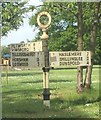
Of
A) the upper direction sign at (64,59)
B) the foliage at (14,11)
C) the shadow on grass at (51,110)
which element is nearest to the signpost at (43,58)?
the upper direction sign at (64,59)

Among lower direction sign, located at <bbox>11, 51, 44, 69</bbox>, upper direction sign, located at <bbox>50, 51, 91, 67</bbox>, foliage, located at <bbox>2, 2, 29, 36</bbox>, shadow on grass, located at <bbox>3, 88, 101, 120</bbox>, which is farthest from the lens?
foliage, located at <bbox>2, 2, 29, 36</bbox>

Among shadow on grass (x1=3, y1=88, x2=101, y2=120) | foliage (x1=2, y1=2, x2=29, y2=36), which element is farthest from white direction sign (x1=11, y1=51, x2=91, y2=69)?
foliage (x1=2, y1=2, x2=29, y2=36)

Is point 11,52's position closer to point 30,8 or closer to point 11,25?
point 30,8

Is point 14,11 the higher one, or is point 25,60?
point 14,11

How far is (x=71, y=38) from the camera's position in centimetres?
7550

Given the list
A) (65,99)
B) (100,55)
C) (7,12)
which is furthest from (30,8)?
(100,55)

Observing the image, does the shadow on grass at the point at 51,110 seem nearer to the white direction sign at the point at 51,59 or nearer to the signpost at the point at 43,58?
the signpost at the point at 43,58

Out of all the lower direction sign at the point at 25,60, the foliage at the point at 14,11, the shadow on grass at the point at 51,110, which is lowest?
the shadow on grass at the point at 51,110

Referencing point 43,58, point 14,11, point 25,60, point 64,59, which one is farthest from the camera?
point 14,11

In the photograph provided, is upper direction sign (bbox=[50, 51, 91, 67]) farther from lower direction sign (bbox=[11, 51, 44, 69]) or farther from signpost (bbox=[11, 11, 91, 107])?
lower direction sign (bbox=[11, 51, 44, 69])

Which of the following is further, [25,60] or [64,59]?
[64,59]

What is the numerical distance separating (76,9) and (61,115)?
7915 mm

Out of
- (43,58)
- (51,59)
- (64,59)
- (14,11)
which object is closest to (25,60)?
(43,58)

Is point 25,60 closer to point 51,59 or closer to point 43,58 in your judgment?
point 43,58
